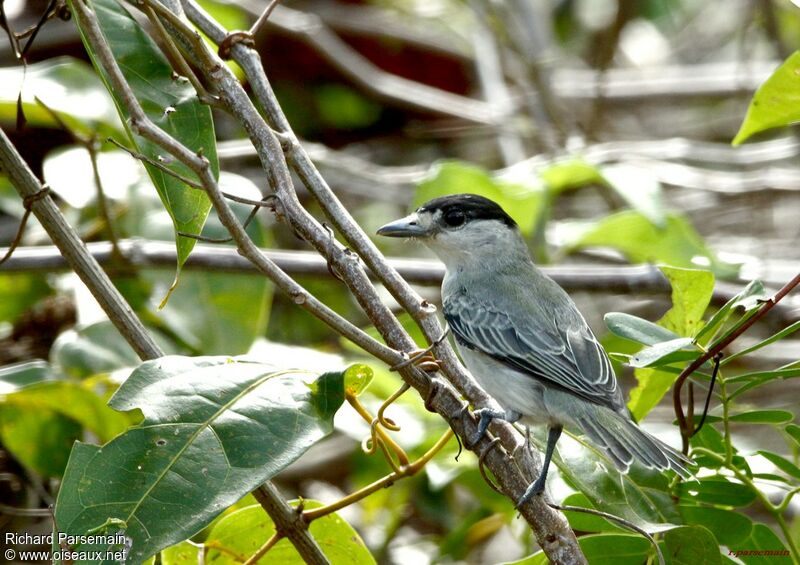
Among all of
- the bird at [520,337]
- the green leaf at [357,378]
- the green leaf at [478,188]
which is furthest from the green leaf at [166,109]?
the green leaf at [478,188]

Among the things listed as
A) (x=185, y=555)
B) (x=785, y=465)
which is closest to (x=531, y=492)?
(x=785, y=465)

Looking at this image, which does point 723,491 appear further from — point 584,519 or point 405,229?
point 405,229

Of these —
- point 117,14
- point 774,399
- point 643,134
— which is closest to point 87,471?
point 117,14

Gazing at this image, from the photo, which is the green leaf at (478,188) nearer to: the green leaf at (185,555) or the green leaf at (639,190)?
the green leaf at (639,190)

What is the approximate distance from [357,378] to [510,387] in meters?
0.90

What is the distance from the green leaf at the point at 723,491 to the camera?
79.4 inches

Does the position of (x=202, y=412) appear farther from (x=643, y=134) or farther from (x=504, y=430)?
(x=643, y=134)

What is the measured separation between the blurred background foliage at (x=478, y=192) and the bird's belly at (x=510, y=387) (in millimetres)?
295

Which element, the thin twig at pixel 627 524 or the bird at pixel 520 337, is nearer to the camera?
the thin twig at pixel 627 524

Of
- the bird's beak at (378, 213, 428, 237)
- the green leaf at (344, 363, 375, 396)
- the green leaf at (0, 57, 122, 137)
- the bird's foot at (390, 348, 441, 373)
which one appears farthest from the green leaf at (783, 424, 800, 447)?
the green leaf at (0, 57, 122, 137)

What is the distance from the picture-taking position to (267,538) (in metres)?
2.15

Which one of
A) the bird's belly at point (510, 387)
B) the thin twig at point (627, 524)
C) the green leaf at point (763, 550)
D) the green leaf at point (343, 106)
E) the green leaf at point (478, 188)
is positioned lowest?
the green leaf at point (763, 550)

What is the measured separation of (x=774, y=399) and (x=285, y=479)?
2.27 meters

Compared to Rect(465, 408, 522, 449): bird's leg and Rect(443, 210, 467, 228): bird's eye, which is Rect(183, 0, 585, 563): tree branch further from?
Rect(443, 210, 467, 228): bird's eye
